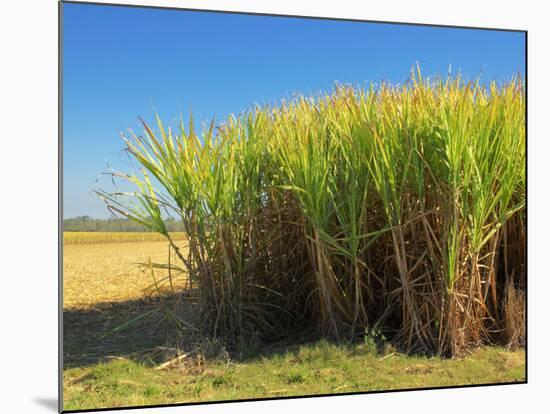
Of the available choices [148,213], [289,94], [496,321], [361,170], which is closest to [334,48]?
[289,94]

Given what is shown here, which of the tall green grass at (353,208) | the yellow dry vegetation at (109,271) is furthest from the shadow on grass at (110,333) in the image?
the tall green grass at (353,208)

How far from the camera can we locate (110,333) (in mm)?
4180

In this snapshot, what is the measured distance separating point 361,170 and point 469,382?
49.0 inches

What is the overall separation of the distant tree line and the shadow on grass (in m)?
0.42

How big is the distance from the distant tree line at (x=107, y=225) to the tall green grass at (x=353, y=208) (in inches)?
2.6

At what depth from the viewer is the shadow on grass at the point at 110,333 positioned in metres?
3.84

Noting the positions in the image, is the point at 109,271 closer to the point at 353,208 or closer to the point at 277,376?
the point at 277,376

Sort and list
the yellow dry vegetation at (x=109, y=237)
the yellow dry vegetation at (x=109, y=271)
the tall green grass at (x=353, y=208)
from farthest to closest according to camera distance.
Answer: the yellow dry vegetation at (x=109, y=271)
the tall green grass at (x=353, y=208)
the yellow dry vegetation at (x=109, y=237)

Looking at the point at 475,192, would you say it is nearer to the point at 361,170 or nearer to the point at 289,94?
the point at 361,170

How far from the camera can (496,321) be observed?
4062 mm

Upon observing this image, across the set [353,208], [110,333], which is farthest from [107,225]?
[353,208]

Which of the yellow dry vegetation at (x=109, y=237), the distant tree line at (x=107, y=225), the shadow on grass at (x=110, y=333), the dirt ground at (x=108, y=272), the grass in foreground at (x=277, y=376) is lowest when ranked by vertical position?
the grass in foreground at (x=277, y=376)

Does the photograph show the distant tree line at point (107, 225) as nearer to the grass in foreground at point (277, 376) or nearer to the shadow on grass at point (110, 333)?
the shadow on grass at point (110, 333)

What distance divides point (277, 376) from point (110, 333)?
1.07 m
